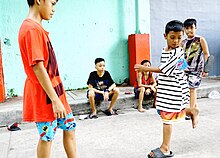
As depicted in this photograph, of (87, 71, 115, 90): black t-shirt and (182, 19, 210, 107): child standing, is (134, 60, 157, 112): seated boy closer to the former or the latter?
(87, 71, 115, 90): black t-shirt

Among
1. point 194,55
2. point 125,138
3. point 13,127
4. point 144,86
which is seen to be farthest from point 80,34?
point 125,138

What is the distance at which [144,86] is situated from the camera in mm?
4492

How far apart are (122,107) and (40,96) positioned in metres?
3.04

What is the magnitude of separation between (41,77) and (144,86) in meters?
3.00

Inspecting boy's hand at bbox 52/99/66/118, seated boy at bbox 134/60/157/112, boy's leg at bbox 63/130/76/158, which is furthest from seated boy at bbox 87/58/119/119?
boy's hand at bbox 52/99/66/118

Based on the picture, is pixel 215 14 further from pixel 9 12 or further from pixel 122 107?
pixel 9 12

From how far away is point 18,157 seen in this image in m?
2.66

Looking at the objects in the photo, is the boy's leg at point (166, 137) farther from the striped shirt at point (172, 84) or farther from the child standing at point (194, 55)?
the child standing at point (194, 55)

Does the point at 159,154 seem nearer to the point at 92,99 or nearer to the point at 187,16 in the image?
the point at 92,99

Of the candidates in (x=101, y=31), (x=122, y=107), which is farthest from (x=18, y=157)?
(x=101, y=31)

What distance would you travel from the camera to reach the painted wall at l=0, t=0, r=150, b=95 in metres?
4.93

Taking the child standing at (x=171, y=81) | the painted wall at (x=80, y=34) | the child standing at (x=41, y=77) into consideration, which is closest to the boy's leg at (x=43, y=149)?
the child standing at (x=41, y=77)

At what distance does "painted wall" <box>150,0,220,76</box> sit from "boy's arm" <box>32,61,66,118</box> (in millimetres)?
4746

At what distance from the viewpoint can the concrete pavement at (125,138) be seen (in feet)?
8.77
